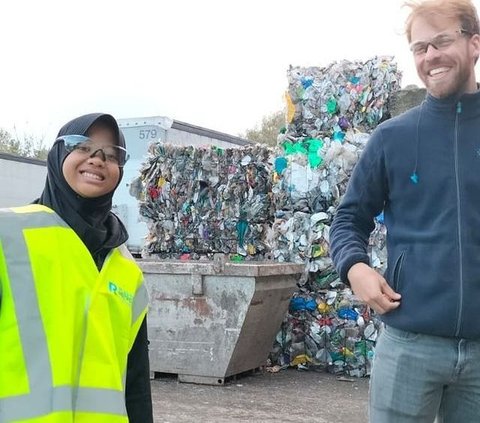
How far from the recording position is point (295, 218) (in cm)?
698

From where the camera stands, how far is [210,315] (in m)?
5.99

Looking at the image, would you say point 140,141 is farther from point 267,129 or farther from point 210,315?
point 267,129

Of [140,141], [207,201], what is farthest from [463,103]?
[140,141]

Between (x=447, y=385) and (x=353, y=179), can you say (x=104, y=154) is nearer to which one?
(x=353, y=179)

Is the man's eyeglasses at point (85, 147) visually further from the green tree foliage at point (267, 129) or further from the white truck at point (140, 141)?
the green tree foliage at point (267, 129)

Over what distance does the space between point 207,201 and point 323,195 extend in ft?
3.92

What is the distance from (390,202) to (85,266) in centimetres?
98

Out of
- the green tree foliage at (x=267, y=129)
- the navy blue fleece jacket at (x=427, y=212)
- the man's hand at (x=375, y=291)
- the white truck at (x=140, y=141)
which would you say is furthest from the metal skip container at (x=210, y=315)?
the green tree foliage at (x=267, y=129)

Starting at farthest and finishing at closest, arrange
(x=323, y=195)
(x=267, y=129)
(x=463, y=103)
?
1. (x=267, y=129)
2. (x=323, y=195)
3. (x=463, y=103)

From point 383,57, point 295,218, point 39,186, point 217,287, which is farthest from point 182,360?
point 39,186

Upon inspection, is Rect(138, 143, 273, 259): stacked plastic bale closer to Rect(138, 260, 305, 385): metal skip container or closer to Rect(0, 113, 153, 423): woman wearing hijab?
Rect(138, 260, 305, 385): metal skip container

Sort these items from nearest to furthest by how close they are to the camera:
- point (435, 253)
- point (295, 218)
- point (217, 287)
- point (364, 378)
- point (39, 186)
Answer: point (435, 253) → point (217, 287) → point (364, 378) → point (295, 218) → point (39, 186)

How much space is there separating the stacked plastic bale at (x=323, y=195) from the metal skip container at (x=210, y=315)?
0.64 metres

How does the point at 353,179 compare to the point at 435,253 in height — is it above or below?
above
